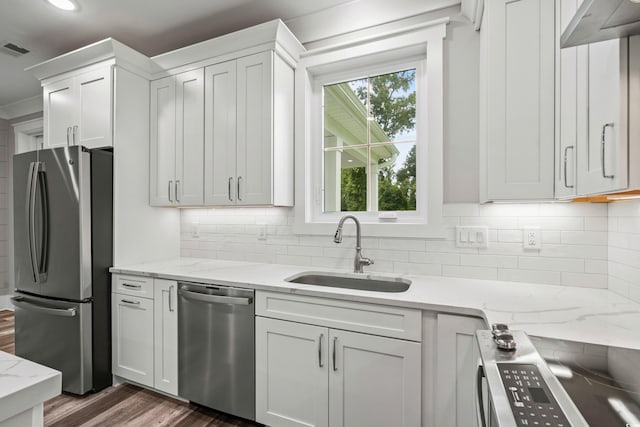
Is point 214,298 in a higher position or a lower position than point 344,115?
lower

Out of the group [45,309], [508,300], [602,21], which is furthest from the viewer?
[45,309]

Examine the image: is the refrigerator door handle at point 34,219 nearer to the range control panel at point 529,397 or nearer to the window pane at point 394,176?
the window pane at point 394,176

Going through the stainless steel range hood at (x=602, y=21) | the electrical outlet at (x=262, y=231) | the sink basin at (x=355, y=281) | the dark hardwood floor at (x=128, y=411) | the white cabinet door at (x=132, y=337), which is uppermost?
the stainless steel range hood at (x=602, y=21)

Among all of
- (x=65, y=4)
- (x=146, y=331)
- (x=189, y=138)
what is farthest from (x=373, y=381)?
(x=65, y=4)

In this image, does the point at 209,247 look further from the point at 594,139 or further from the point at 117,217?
the point at 594,139

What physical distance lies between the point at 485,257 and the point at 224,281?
155 cm

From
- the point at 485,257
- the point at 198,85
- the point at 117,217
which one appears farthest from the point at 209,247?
the point at 485,257

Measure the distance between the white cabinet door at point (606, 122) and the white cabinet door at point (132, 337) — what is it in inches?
96.9

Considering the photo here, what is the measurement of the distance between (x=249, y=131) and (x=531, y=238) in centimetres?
187

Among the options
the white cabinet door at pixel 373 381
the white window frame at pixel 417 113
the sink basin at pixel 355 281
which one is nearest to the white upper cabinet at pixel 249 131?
the white window frame at pixel 417 113

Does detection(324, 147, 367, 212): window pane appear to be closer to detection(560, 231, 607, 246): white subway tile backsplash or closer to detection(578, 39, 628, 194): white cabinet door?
detection(560, 231, 607, 246): white subway tile backsplash

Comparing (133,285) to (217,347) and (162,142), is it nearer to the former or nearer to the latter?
(217,347)

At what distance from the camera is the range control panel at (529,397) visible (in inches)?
23.4

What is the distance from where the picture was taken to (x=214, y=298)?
75.5 inches
